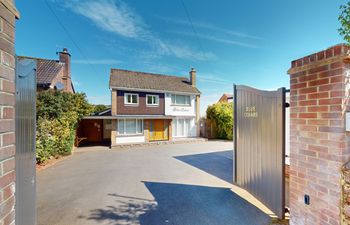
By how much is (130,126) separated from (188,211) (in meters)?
12.6

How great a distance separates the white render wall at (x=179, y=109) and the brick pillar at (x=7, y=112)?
1650 centimetres

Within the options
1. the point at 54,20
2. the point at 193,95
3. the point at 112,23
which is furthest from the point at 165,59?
the point at 54,20

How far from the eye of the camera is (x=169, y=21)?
10672 mm

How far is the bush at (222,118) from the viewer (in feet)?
59.3

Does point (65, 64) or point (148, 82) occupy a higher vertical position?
point (65, 64)

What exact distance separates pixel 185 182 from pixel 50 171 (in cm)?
643

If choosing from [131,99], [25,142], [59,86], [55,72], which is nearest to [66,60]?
[55,72]

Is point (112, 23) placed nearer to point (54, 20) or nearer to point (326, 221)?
point (54, 20)

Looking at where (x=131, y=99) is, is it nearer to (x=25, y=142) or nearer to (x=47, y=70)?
(x=47, y=70)

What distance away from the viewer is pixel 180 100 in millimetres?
18984

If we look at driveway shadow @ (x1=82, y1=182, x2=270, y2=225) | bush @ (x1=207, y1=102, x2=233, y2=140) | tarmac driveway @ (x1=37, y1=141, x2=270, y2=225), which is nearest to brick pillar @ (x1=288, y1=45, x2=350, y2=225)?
driveway shadow @ (x1=82, y1=182, x2=270, y2=225)

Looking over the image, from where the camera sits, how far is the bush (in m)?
18.1

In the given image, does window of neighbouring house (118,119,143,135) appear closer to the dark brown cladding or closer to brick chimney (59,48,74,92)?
the dark brown cladding

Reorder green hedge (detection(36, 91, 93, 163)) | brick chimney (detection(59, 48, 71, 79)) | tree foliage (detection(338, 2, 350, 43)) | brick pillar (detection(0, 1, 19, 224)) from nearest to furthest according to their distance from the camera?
brick pillar (detection(0, 1, 19, 224)), tree foliage (detection(338, 2, 350, 43)), green hedge (detection(36, 91, 93, 163)), brick chimney (detection(59, 48, 71, 79))
